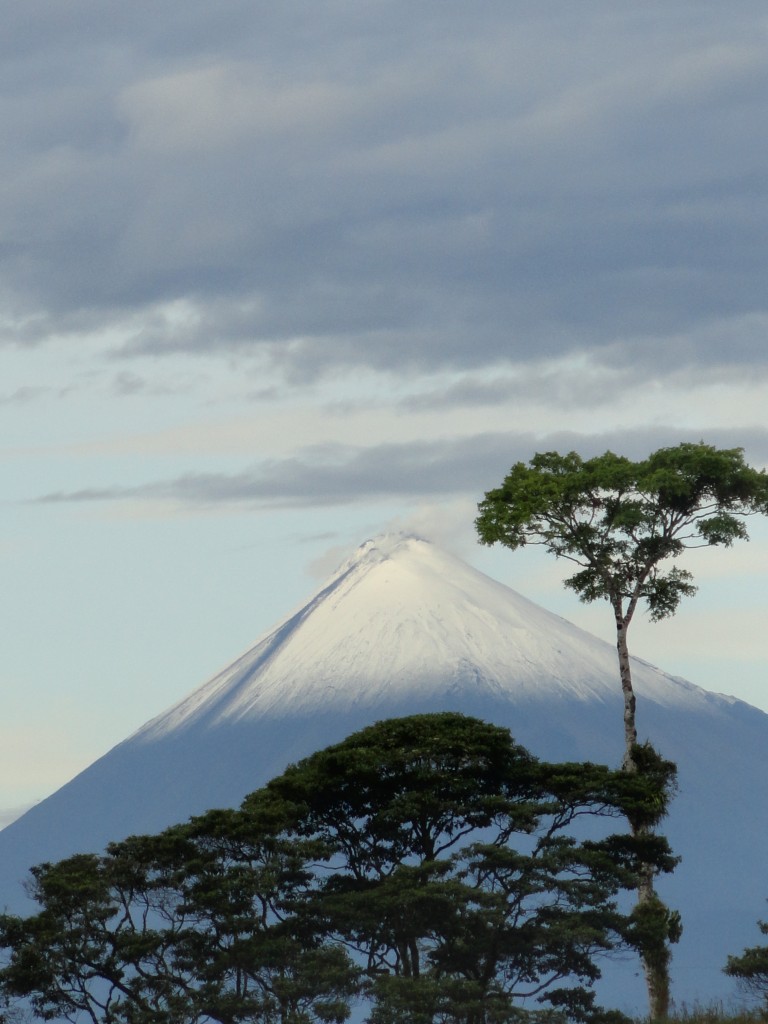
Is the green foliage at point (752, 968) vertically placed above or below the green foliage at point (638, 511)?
below

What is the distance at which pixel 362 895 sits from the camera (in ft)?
161

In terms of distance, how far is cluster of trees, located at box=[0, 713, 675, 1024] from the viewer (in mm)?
47406

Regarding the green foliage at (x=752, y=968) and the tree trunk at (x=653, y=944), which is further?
the green foliage at (x=752, y=968)

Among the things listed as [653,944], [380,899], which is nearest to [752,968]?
[653,944]

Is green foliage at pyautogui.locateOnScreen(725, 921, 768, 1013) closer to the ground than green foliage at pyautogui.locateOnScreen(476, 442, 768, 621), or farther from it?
closer to the ground

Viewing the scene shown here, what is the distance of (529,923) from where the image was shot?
161 ft

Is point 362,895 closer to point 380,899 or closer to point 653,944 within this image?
point 380,899

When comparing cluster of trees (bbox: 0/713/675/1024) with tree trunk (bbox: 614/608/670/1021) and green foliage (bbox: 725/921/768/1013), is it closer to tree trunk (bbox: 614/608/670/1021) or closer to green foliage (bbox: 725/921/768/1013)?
tree trunk (bbox: 614/608/670/1021)

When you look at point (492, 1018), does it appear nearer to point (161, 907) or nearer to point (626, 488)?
point (161, 907)

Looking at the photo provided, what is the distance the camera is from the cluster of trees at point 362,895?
1866 inches

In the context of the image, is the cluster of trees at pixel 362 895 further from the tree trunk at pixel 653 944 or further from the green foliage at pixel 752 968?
the green foliage at pixel 752 968

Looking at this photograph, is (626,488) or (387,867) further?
(626,488)

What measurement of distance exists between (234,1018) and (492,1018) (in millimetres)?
7744

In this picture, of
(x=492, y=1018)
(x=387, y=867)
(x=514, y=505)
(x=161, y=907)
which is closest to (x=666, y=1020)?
(x=492, y=1018)
